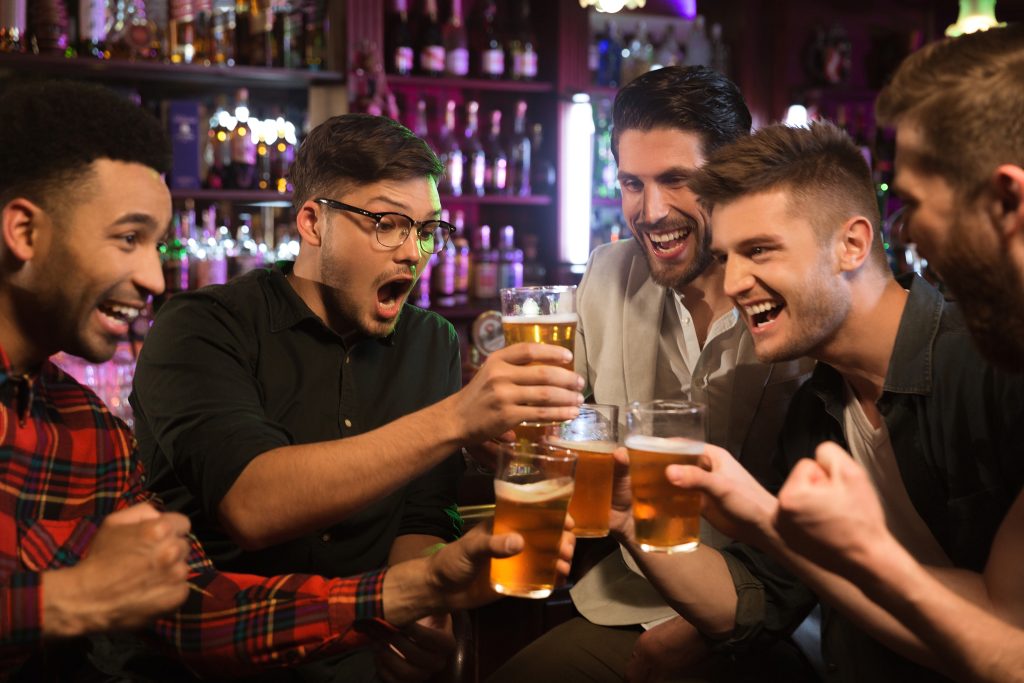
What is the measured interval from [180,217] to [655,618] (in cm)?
293

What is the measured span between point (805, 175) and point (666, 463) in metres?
0.80

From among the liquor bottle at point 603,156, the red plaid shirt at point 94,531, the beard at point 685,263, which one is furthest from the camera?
the liquor bottle at point 603,156

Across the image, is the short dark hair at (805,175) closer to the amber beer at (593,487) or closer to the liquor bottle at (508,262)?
the amber beer at (593,487)

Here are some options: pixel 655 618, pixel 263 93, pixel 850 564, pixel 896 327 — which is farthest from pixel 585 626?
pixel 263 93

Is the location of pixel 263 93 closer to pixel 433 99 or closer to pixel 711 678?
pixel 433 99

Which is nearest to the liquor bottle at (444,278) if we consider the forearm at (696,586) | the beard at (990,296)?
the forearm at (696,586)

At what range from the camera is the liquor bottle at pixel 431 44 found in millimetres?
4637

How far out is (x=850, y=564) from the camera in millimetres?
1221

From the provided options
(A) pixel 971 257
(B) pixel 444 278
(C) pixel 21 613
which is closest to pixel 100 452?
(C) pixel 21 613

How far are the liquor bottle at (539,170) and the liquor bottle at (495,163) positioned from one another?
159mm

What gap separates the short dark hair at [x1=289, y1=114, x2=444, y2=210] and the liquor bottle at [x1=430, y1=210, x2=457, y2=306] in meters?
2.45

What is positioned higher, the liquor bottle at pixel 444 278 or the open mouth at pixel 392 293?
the open mouth at pixel 392 293

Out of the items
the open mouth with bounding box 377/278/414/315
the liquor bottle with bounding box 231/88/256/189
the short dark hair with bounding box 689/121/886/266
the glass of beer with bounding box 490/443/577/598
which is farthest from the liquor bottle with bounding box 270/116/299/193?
the glass of beer with bounding box 490/443/577/598

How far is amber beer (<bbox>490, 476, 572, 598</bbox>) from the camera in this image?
1395mm
